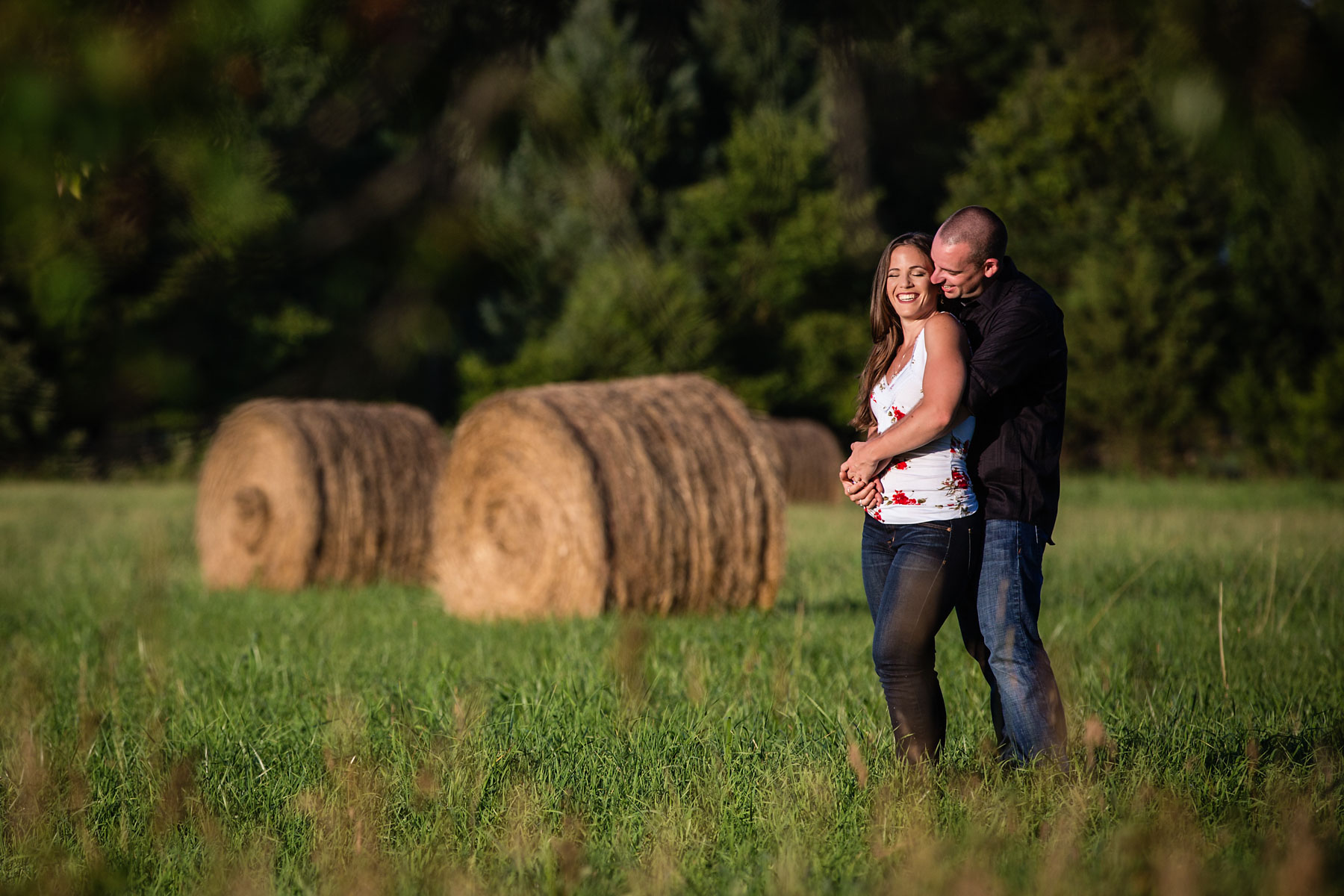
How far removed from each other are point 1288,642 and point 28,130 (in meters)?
6.12

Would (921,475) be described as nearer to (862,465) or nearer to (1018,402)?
(862,465)

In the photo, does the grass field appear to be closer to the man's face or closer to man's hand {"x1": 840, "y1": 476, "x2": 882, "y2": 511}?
man's hand {"x1": 840, "y1": 476, "x2": 882, "y2": 511}

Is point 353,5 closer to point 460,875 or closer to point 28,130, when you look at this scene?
point 28,130

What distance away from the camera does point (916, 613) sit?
319 centimetres

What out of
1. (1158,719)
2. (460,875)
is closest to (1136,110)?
(460,875)

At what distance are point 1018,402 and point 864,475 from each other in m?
0.55

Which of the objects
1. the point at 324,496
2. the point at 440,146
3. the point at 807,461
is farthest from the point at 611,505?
the point at 807,461

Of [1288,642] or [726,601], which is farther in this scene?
[726,601]

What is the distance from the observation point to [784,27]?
50.4 inches

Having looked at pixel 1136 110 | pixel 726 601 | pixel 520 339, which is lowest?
pixel 726 601

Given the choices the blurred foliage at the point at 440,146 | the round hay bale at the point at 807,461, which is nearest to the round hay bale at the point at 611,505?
the blurred foliage at the point at 440,146

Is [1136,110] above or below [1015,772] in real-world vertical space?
above

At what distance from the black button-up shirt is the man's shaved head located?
163 mm

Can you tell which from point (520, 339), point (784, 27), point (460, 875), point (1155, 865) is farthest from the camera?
point (520, 339)
